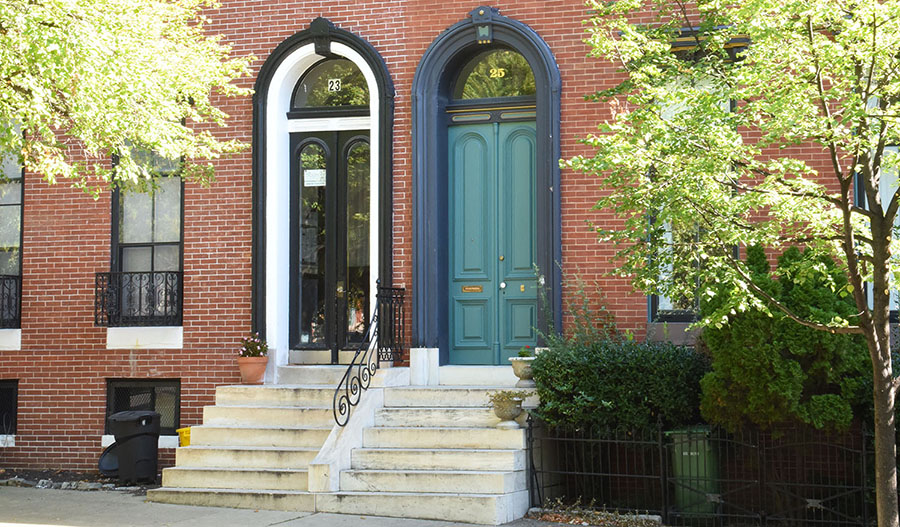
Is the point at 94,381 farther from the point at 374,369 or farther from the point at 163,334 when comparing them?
the point at 374,369

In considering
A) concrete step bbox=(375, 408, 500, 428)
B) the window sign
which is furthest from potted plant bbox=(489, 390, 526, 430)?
the window sign

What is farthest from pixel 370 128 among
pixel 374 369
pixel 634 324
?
pixel 634 324

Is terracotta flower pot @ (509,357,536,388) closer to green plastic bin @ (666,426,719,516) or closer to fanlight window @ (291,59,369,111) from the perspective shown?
green plastic bin @ (666,426,719,516)

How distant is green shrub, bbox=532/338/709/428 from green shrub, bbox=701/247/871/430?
69cm

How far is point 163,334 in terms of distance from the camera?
12734 mm

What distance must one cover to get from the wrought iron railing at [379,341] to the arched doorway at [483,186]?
0.21 metres

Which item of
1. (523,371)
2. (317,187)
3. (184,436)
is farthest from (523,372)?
(184,436)

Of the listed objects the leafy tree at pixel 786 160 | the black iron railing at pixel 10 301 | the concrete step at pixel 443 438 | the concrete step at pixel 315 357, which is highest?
the leafy tree at pixel 786 160

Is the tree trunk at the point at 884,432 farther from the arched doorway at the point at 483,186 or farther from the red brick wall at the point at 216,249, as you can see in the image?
the arched doorway at the point at 483,186

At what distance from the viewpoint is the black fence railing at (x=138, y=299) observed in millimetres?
12781

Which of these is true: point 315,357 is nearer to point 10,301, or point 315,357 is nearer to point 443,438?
point 443,438

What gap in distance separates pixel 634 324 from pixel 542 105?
2.57 m

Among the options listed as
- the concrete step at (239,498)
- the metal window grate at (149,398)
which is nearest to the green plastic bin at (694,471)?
the concrete step at (239,498)

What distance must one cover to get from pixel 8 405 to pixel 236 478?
4405 millimetres
